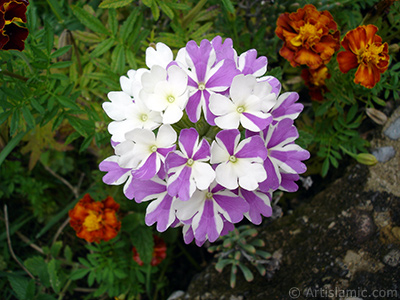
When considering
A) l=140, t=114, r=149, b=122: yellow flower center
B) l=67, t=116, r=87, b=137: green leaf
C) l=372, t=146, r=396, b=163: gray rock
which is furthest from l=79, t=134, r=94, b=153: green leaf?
l=372, t=146, r=396, b=163: gray rock

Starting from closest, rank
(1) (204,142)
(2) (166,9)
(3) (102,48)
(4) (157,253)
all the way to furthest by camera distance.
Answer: (1) (204,142) < (2) (166,9) < (3) (102,48) < (4) (157,253)

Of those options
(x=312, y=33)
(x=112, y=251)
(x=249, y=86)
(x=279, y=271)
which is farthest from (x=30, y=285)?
(x=312, y=33)

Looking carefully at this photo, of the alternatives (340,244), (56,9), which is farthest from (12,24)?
(340,244)

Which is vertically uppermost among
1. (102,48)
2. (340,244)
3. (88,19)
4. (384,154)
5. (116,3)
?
(116,3)

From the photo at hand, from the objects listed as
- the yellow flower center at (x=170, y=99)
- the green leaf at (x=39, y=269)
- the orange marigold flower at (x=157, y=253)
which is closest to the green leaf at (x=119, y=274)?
the orange marigold flower at (x=157, y=253)

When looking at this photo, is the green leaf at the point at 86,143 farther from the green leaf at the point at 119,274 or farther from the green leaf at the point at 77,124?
the green leaf at the point at 119,274

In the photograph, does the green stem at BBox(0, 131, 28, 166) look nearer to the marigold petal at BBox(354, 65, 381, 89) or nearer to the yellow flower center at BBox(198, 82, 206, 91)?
the yellow flower center at BBox(198, 82, 206, 91)

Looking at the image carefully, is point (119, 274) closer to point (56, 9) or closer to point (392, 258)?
point (392, 258)
